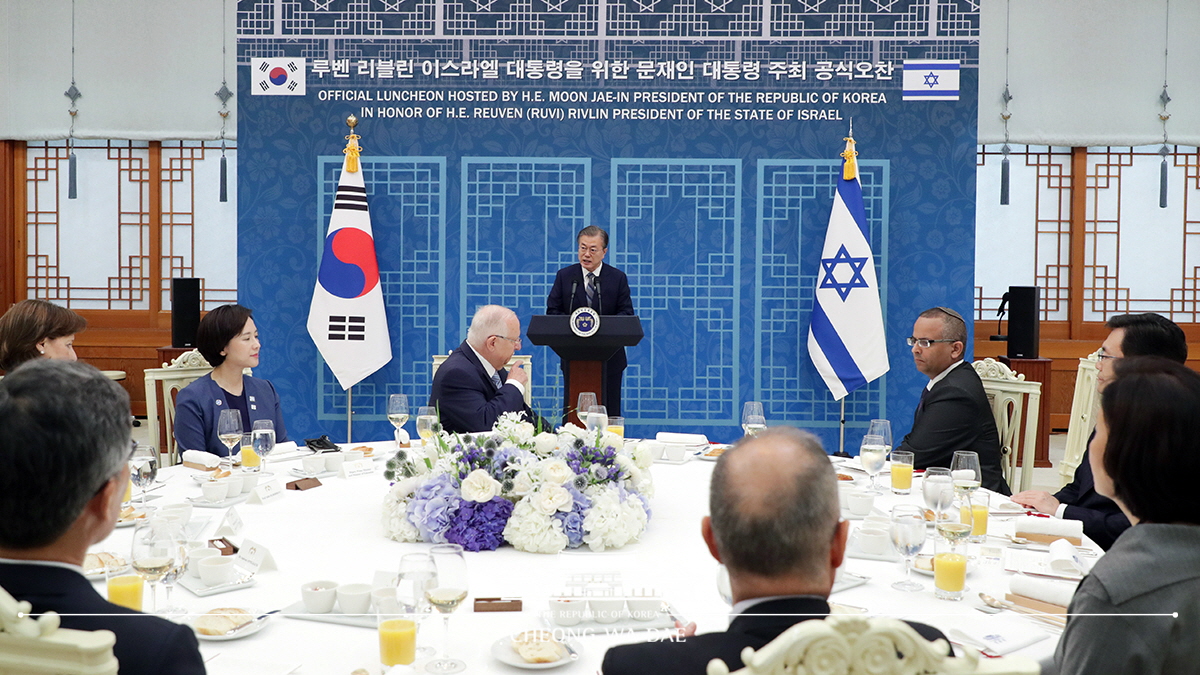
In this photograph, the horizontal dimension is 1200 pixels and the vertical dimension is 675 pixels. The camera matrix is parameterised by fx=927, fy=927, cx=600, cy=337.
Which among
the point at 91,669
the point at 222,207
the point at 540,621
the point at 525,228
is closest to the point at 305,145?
the point at 525,228

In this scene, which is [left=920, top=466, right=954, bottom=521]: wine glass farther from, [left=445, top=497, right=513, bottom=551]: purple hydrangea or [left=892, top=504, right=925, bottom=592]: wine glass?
[left=445, top=497, right=513, bottom=551]: purple hydrangea

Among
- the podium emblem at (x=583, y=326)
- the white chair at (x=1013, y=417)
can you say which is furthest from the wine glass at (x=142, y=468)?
the white chair at (x=1013, y=417)

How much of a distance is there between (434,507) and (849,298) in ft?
14.1

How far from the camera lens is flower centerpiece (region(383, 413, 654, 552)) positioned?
2314mm

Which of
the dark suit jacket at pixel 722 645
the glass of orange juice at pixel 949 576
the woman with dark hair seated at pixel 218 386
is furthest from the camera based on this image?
the woman with dark hair seated at pixel 218 386

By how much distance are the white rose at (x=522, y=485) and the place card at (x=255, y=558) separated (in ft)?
1.94

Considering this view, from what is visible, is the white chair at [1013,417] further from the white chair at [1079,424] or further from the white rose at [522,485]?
the white rose at [522,485]

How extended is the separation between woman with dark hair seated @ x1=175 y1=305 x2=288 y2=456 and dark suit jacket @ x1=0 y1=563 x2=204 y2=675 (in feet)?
8.02

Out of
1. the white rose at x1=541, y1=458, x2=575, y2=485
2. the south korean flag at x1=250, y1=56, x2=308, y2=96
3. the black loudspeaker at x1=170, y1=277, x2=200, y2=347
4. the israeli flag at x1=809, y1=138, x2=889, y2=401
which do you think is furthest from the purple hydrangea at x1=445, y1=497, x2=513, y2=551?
the black loudspeaker at x1=170, y1=277, x2=200, y2=347

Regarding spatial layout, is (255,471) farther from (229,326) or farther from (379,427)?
(379,427)

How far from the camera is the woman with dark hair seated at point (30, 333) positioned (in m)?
3.35

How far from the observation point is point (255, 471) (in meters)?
3.06

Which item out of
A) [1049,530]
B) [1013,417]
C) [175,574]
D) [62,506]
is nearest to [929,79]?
[1013,417]

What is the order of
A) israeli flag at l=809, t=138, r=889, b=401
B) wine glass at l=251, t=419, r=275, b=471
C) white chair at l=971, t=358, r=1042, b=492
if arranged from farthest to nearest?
israeli flag at l=809, t=138, r=889, b=401, white chair at l=971, t=358, r=1042, b=492, wine glass at l=251, t=419, r=275, b=471
